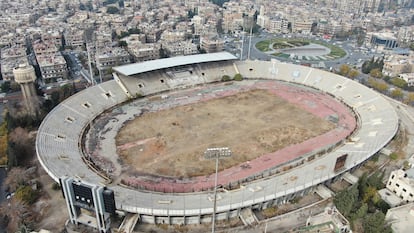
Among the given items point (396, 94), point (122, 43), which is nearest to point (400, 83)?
point (396, 94)

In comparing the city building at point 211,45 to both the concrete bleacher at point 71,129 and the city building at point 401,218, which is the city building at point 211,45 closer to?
the concrete bleacher at point 71,129

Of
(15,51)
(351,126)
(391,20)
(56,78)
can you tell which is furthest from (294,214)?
(391,20)

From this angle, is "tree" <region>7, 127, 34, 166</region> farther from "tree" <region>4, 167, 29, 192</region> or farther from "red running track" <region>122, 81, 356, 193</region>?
"red running track" <region>122, 81, 356, 193</region>

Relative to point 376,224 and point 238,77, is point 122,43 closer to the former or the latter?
point 238,77

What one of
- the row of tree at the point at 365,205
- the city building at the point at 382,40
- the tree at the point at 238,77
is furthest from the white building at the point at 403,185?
the city building at the point at 382,40

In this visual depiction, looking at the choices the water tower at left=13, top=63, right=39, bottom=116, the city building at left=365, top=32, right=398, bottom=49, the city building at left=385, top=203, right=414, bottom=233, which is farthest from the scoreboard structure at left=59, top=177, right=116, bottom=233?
the city building at left=365, top=32, right=398, bottom=49

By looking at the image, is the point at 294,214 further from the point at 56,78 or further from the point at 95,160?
the point at 56,78
